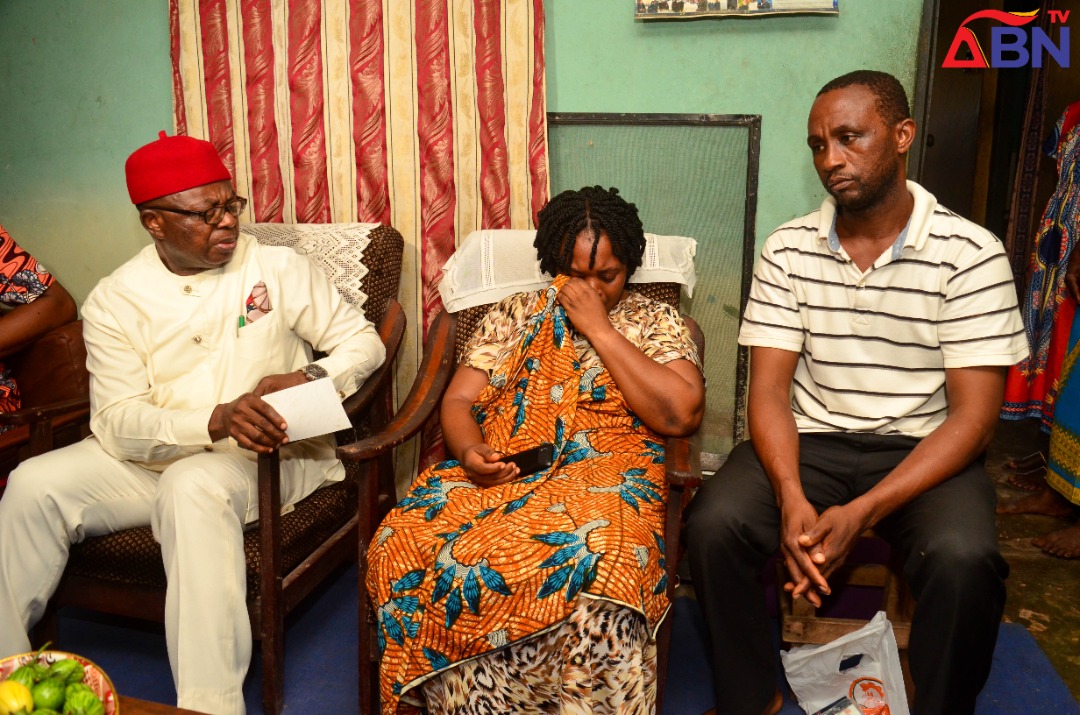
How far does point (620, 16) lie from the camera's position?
2.66 meters

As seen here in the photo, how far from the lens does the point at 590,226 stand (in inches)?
89.4

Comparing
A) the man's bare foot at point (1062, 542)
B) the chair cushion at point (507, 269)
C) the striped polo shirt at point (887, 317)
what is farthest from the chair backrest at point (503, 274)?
the man's bare foot at point (1062, 542)

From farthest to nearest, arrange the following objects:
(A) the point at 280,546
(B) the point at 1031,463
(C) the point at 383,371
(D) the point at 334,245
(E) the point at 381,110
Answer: (B) the point at 1031,463
(E) the point at 381,110
(D) the point at 334,245
(C) the point at 383,371
(A) the point at 280,546

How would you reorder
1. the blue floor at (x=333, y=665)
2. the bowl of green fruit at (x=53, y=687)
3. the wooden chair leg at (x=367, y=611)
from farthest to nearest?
the blue floor at (x=333, y=665) < the wooden chair leg at (x=367, y=611) < the bowl of green fruit at (x=53, y=687)

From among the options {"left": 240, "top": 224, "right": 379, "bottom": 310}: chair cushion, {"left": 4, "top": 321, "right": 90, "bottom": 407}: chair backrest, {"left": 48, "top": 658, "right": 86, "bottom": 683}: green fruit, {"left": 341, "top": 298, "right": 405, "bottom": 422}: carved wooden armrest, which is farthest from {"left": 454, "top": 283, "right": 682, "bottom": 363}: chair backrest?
{"left": 48, "top": 658, "right": 86, "bottom": 683}: green fruit

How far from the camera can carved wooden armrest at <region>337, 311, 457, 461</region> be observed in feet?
6.74

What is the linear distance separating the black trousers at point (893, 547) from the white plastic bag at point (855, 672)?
5cm

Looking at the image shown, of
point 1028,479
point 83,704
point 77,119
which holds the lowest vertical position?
point 1028,479

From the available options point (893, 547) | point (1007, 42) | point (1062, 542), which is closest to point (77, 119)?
point (893, 547)

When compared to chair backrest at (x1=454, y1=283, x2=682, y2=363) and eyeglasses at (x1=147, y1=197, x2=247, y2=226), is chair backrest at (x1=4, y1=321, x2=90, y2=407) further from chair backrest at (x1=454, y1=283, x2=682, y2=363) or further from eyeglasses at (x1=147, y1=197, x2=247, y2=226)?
chair backrest at (x1=454, y1=283, x2=682, y2=363)

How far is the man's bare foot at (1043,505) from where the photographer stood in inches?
128

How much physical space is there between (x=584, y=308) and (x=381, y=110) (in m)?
1.16

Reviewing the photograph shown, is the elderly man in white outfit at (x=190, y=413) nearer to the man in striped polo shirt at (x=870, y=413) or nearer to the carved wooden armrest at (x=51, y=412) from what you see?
the carved wooden armrest at (x=51, y=412)

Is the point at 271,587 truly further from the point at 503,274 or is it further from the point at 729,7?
the point at 729,7
